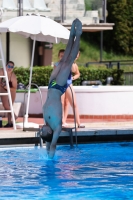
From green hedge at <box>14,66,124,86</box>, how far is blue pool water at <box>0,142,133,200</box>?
26.7ft

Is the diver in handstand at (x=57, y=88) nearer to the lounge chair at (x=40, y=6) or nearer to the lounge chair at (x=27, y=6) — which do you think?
the lounge chair at (x=27, y=6)

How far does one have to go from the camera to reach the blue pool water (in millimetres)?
9289

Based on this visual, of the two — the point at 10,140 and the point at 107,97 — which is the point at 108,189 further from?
the point at 107,97

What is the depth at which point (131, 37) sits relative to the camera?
4216 cm

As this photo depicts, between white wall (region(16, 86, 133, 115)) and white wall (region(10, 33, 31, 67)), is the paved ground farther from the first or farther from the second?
white wall (region(10, 33, 31, 67))

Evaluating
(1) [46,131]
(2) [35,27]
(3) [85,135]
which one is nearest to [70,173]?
(1) [46,131]

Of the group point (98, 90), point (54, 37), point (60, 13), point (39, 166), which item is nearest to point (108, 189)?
point (39, 166)

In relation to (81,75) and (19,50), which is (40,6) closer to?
(19,50)

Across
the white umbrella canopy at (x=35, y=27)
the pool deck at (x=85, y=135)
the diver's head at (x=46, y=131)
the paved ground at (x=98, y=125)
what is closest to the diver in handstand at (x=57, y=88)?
the diver's head at (x=46, y=131)

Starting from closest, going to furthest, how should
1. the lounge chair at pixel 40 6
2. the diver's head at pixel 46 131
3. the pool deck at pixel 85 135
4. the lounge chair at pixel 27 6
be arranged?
the diver's head at pixel 46 131 → the pool deck at pixel 85 135 → the lounge chair at pixel 27 6 → the lounge chair at pixel 40 6

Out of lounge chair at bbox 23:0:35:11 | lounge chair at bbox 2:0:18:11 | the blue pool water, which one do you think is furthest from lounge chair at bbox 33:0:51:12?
the blue pool water

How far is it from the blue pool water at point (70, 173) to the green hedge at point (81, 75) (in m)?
8.15

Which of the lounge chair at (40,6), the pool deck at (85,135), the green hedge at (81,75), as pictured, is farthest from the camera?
the lounge chair at (40,6)

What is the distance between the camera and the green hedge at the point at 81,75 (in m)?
21.9
